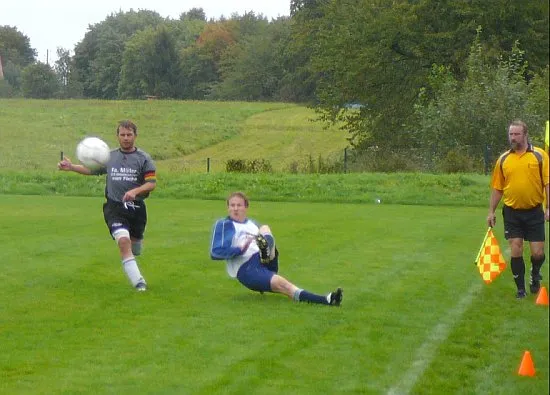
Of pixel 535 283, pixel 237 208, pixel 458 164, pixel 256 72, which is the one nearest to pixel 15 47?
pixel 256 72

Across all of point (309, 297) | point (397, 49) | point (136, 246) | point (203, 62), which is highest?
point (203, 62)

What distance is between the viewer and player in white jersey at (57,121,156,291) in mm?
11516

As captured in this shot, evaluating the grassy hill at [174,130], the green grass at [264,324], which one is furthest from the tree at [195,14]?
the green grass at [264,324]

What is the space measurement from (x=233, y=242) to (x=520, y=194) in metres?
2.88

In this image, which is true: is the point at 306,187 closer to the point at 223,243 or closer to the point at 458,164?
the point at 458,164

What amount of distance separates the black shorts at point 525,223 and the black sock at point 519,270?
0.26m

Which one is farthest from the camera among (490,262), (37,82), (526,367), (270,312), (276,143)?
(37,82)

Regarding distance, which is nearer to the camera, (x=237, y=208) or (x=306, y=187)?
(x=237, y=208)

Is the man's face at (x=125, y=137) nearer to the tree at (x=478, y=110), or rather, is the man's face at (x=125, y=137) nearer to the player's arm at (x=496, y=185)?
the player's arm at (x=496, y=185)

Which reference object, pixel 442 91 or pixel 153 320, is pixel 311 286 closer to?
pixel 153 320

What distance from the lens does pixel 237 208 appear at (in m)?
10.9

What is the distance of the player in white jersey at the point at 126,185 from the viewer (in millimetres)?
11516

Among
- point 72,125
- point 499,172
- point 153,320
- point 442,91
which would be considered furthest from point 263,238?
point 72,125

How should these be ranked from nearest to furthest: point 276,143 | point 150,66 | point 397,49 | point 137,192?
point 137,192 → point 397,49 → point 276,143 → point 150,66
